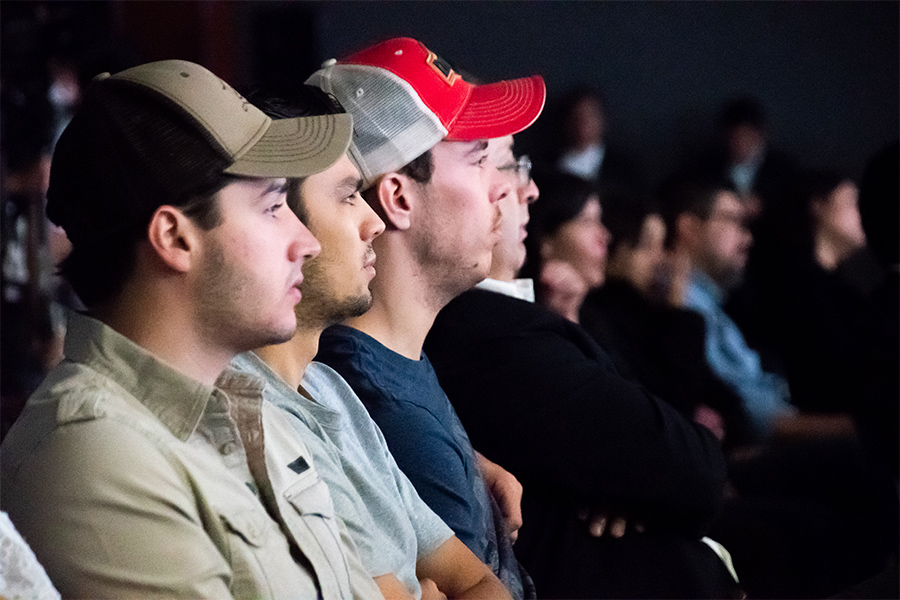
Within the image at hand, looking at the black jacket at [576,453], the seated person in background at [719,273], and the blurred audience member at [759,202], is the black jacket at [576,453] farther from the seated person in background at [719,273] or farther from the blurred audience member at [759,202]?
the blurred audience member at [759,202]

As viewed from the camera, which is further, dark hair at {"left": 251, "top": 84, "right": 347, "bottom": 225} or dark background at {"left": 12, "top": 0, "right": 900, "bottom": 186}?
dark background at {"left": 12, "top": 0, "right": 900, "bottom": 186}

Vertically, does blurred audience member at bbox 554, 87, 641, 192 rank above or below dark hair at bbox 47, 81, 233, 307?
below

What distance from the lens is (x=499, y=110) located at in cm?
148

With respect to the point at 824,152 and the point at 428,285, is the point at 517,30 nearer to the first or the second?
the point at 824,152

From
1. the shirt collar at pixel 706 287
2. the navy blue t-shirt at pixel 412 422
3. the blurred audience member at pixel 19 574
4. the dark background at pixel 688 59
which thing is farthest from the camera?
the dark background at pixel 688 59

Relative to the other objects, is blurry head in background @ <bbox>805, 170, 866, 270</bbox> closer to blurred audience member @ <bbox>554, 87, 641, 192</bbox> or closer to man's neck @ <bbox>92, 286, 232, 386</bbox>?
blurred audience member @ <bbox>554, 87, 641, 192</bbox>

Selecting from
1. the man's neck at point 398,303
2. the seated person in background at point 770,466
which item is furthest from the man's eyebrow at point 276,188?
the seated person in background at point 770,466

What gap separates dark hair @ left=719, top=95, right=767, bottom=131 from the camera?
16.3 feet

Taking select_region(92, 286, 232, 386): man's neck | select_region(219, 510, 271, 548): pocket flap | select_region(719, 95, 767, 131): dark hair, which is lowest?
select_region(719, 95, 767, 131): dark hair

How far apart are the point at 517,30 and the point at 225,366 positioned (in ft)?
10.9

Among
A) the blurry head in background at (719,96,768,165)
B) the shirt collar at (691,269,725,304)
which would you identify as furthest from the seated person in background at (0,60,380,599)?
the blurry head in background at (719,96,768,165)

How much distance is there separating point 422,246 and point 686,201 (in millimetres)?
2363

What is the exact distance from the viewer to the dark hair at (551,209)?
7.08 feet

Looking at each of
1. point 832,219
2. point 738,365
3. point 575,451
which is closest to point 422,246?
point 575,451
